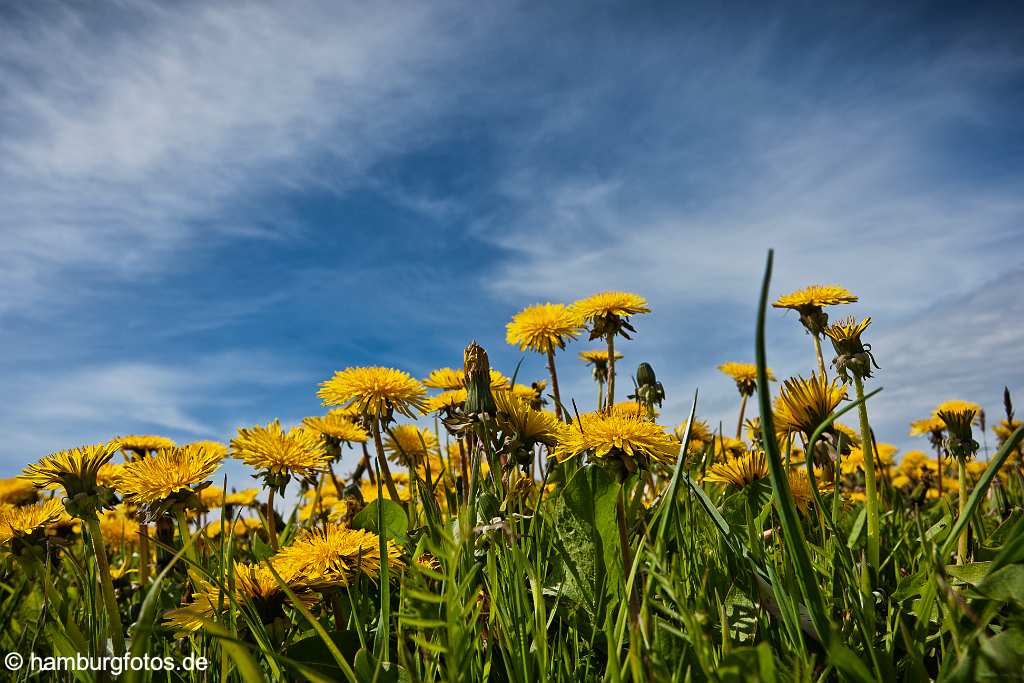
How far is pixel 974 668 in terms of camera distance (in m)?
0.87

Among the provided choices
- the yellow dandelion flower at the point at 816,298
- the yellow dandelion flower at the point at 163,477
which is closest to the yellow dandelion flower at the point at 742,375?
the yellow dandelion flower at the point at 816,298

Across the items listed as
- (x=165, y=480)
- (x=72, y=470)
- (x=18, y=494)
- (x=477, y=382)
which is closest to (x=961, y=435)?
(x=477, y=382)

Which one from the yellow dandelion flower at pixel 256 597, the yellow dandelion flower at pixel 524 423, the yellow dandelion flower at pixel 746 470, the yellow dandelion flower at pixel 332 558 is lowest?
the yellow dandelion flower at pixel 256 597

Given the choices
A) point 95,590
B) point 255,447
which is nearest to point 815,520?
point 255,447

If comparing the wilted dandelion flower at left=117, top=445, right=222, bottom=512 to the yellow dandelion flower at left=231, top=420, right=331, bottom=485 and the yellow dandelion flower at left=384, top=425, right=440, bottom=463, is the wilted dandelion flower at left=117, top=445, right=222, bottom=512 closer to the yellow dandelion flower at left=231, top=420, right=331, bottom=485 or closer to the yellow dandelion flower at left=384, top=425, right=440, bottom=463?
the yellow dandelion flower at left=231, top=420, right=331, bottom=485

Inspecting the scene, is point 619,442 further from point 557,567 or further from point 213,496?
point 213,496

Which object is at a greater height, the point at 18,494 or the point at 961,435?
the point at 18,494

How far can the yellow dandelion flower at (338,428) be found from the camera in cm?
296

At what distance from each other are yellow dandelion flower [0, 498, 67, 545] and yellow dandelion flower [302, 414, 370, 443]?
102 centimetres

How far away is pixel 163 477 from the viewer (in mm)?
1849

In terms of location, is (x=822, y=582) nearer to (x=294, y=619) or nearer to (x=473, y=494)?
(x=473, y=494)

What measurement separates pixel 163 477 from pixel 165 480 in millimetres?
11

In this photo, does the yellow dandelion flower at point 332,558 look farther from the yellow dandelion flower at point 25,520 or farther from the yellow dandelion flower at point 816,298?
the yellow dandelion flower at point 816,298

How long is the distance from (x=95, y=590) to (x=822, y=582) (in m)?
2.01
